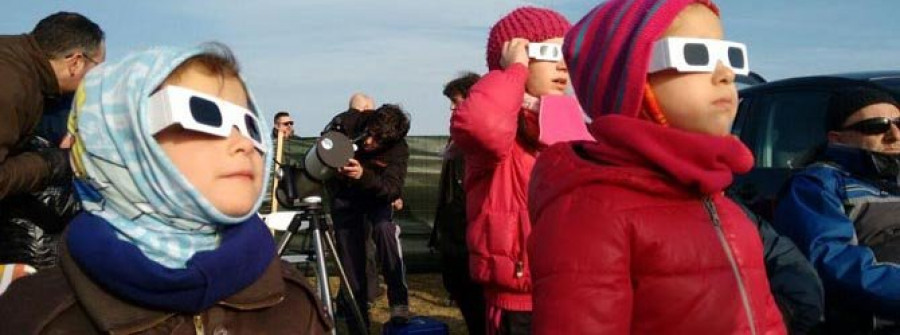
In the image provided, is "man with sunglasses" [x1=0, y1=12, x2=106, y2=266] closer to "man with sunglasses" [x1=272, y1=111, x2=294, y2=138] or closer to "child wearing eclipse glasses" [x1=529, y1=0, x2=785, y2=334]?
"child wearing eclipse glasses" [x1=529, y1=0, x2=785, y2=334]

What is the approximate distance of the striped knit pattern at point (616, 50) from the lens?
74.4 inches

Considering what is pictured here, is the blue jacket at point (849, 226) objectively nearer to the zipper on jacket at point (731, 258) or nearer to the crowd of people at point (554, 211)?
the crowd of people at point (554, 211)

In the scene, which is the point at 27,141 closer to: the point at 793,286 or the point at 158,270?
the point at 158,270

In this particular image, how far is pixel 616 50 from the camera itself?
194cm

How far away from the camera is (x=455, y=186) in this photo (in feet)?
15.2

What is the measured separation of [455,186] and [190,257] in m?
2.89

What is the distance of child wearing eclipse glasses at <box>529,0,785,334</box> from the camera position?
1698mm

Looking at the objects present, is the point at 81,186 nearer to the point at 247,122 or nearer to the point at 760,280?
the point at 247,122

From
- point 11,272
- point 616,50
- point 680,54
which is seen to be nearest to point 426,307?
point 11,272

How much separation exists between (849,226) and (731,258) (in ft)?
4.25

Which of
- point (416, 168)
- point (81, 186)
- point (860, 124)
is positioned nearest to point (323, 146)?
point (860, 124)

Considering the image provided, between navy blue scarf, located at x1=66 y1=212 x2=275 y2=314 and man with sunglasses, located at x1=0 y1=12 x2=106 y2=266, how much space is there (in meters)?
1.53

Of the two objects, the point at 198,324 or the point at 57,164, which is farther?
the point at 57,164

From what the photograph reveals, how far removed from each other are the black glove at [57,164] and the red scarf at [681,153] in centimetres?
220
